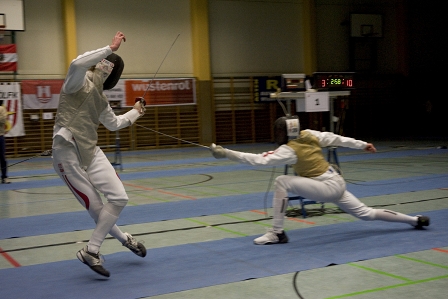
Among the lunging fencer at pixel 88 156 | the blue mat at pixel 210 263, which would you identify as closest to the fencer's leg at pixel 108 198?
the lunging fencer at pixel 88 156

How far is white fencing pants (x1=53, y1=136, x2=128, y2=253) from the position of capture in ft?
12.4

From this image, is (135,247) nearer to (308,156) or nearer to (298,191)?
(298,191)

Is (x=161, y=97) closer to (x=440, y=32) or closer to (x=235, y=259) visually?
(x=440, y=32)

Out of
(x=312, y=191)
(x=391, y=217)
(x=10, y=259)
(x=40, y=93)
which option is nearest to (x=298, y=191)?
(x=312, y=191)

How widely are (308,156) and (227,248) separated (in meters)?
1.05

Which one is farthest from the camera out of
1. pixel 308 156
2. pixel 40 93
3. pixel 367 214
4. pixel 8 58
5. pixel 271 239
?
pixel 40 93

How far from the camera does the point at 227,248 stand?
14.6ft

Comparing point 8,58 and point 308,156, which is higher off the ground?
point 8,58

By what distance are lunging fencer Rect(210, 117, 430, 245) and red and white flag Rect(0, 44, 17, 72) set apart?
1323 centimetres

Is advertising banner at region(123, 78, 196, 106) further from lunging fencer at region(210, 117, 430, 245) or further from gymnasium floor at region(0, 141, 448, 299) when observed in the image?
lunging fencer at region(210, 117, 430, 245)

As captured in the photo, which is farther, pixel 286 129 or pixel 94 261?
pixel 286 129

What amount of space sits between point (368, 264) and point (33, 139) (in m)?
14.9

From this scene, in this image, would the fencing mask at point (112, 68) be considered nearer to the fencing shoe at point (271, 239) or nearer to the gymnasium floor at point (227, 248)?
the gymnasium floor at point (227, 248)

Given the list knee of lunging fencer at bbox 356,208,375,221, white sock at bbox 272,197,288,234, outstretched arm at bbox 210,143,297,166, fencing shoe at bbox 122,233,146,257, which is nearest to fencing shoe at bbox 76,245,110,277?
fencing shoe at bbox 122,233,146,257
